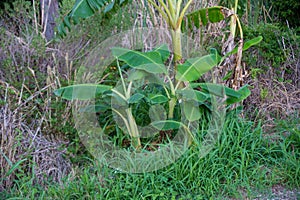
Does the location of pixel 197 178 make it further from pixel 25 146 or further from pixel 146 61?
pixel 25 146

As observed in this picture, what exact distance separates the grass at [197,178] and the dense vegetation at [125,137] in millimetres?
10

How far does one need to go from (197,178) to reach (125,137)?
98cm

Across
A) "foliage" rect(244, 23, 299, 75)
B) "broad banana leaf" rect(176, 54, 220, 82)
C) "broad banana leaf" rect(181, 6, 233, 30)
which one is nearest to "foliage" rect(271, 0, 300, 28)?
"foliage" rect(244, 23, 299, 75)

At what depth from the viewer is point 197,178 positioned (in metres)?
3.93

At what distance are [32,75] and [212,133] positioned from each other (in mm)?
2370

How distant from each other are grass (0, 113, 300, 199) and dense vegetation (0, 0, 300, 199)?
0.01 metres

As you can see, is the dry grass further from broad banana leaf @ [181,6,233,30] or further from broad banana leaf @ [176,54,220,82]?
broad banana leaf @ [181,6,233,30]

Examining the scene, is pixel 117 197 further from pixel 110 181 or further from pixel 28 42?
pixel 28 42

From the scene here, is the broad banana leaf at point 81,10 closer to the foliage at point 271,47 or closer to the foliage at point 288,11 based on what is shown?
the foliage at point 271,47

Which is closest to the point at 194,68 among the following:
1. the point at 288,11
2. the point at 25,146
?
the point at 25,146

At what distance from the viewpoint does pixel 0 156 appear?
13.4 ft

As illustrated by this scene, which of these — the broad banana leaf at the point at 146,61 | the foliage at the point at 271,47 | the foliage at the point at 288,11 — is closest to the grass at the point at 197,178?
the broad banana leaf at the point at 146,61

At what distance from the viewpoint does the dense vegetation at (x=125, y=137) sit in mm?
3902

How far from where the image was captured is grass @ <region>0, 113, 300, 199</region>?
379cm
